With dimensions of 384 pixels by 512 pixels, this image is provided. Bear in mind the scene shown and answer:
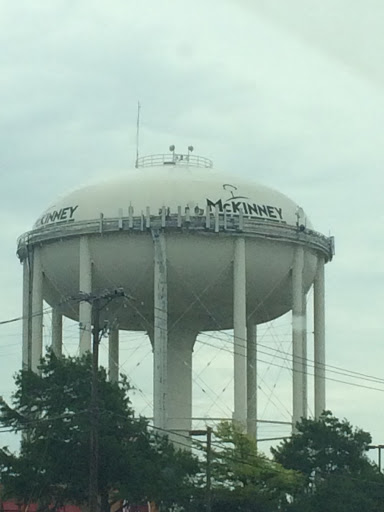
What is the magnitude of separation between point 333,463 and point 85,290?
42.0 feet

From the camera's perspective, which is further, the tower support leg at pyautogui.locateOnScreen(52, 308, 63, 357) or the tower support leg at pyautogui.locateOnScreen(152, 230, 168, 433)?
the tower support leg at pyautogui.locateOnScreen(52, 308, 63, 357)

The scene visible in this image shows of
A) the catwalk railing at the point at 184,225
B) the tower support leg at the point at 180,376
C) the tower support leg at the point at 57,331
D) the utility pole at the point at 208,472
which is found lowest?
the utility pole at the point at 208,472

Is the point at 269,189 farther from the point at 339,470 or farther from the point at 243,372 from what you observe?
the point at 339,470

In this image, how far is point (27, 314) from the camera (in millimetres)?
55906

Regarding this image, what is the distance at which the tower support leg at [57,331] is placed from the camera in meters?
56.9

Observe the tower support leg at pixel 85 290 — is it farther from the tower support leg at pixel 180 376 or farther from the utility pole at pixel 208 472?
the utility pole at pixel 208 472

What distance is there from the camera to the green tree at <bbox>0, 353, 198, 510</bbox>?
157ft

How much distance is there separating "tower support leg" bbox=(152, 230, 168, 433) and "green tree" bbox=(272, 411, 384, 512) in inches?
238

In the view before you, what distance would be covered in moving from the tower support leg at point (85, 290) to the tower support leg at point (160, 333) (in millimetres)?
2379

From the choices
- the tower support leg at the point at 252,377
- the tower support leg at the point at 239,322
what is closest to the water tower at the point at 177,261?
the tower support leg at the point at 239,322

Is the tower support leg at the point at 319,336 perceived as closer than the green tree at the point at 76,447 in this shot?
No

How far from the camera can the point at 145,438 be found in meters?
50.3

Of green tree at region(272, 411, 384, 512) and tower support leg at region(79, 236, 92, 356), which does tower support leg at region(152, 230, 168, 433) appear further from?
green tree at region(272, 411, 384, 512)

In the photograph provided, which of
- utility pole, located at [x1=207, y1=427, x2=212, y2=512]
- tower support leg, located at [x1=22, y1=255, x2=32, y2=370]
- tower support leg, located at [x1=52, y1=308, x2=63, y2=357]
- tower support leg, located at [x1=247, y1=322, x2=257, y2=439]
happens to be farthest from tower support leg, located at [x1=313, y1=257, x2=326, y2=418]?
tower support leg, located at [x1=22, y1=255, x2=32, y2=370]
